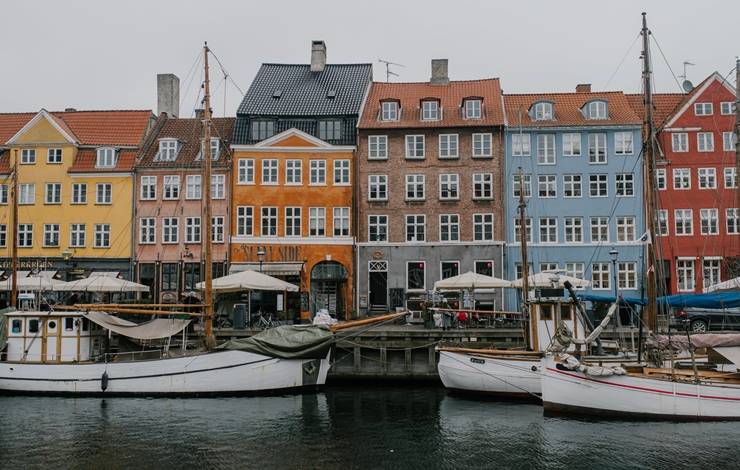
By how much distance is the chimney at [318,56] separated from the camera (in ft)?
155

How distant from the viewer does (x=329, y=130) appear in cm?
4294

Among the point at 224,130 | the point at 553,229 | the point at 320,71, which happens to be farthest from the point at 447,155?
the point at 224,130

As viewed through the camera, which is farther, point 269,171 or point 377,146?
point 377,146

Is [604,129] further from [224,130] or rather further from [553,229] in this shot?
[224,130]

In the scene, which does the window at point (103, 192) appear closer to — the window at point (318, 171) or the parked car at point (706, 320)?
the window at point (318, 171)

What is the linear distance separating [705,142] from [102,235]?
36855 mm

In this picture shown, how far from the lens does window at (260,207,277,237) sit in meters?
41.8

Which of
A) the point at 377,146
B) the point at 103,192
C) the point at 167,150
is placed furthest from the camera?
the point at 167,150

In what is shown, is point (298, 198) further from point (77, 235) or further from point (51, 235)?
point (51, 235)

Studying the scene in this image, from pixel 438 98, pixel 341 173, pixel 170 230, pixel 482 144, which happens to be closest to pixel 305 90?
pixel 341 173

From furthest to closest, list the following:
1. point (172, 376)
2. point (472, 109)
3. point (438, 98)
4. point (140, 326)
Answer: point (438, 98) < point (472, 109) < point (140, 326) < point (172, 376)

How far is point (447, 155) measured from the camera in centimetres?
4244

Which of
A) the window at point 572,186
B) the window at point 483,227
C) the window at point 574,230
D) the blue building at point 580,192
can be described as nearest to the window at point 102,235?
the window at point 483,227

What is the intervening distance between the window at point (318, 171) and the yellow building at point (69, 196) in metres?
11.2
